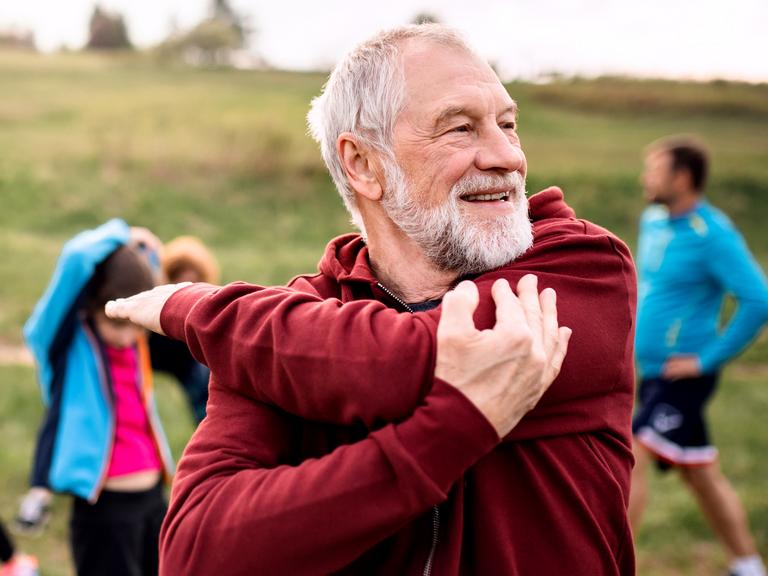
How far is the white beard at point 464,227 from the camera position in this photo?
177 centimetres

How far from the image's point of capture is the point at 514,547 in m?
1.53

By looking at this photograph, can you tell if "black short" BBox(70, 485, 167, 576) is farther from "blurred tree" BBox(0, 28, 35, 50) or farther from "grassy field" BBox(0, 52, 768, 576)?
"blurred tree" BBox(0, 28, 35, 50)

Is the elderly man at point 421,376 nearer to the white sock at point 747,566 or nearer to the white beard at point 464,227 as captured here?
the white beard at point 464,227

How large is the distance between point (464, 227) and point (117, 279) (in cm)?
231

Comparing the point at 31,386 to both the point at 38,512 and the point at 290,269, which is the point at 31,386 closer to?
the point at 38,512

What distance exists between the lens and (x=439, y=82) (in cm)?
181

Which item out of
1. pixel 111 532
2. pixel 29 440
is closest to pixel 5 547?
pixel 111 532

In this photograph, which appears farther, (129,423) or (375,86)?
(129,423)

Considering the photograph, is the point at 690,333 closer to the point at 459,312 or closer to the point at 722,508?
the point at 722,508

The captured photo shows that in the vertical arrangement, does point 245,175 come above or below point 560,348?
below

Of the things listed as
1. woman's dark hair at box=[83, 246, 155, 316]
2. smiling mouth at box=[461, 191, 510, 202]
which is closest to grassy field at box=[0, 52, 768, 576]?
woman's dark hair at box=[83, 246, 155, 316]

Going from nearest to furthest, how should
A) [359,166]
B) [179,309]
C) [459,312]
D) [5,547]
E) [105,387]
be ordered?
[459,312] → [179,309] → [359,166] → [105,387] → [5,547]

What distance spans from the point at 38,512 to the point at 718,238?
392 cm

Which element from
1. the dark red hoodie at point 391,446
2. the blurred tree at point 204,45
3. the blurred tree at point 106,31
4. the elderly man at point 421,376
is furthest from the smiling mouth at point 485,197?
the blurred tree at point 106,31
